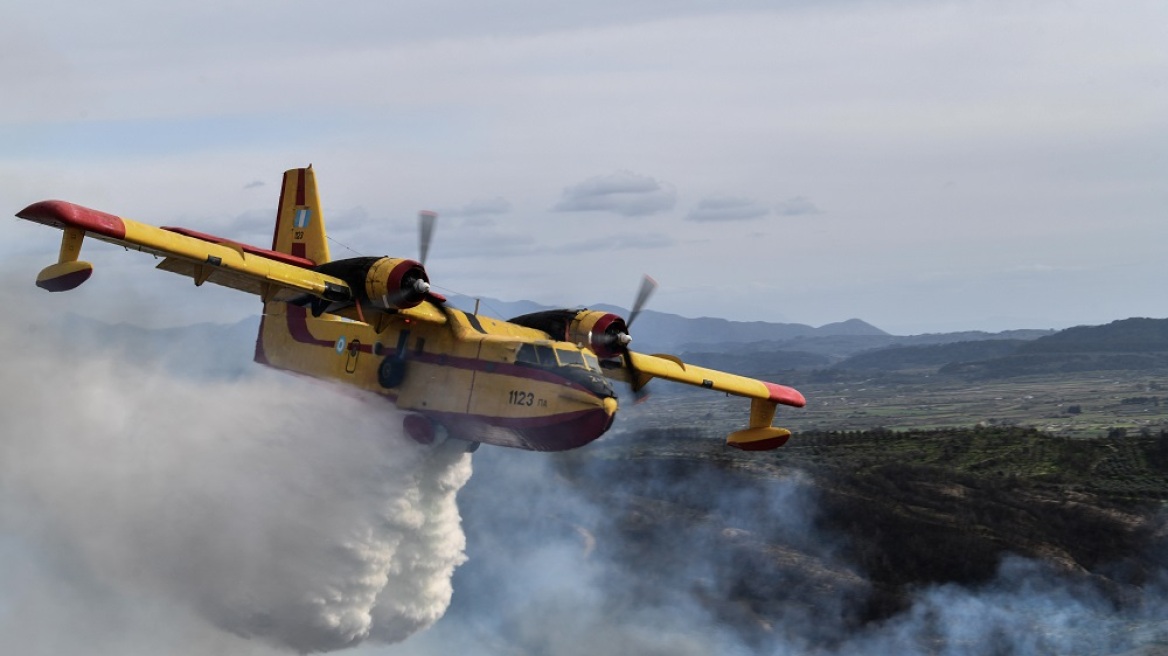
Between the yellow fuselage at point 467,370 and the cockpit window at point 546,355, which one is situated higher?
the cockpit window at point 546,355

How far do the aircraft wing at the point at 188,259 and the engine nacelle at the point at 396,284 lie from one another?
79cm

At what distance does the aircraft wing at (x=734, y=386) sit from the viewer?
37188 millimetres

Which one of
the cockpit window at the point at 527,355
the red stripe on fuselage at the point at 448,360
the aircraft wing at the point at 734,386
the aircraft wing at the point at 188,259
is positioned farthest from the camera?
the aircraft wing at the point at 734,386

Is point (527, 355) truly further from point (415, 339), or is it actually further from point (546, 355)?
point (415, 339)

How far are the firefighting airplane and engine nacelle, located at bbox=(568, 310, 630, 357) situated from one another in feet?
0.09

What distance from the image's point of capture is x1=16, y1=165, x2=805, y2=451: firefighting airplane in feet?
94.1

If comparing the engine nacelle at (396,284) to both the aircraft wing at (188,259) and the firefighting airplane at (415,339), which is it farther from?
the aircraft wing at (188,259)

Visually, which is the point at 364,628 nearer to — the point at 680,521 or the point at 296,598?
the point at 296,598

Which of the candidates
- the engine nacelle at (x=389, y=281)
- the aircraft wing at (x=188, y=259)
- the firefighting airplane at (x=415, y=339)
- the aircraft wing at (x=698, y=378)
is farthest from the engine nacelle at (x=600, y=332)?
the aircraft wing at (x=188, y=259)

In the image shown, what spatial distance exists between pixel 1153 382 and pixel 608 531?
147176mm

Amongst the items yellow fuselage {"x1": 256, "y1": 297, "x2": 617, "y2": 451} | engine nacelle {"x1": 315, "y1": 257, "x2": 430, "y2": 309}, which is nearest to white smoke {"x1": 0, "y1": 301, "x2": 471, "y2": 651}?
yellow fuselage {"x1": 256, "y1": 297, "x2": 617, "y2": 451}

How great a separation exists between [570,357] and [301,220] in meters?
12.9

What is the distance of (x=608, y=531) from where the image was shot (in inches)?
2194

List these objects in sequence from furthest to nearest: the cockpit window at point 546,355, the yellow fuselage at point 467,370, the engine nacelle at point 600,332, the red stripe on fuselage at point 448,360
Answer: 1. the engine nacelle at point 600,332
2. the cockpit window at point 546,355
3. the red stripe on fuselage at point 448,360
4. the yellow fuselage at point 467,370
